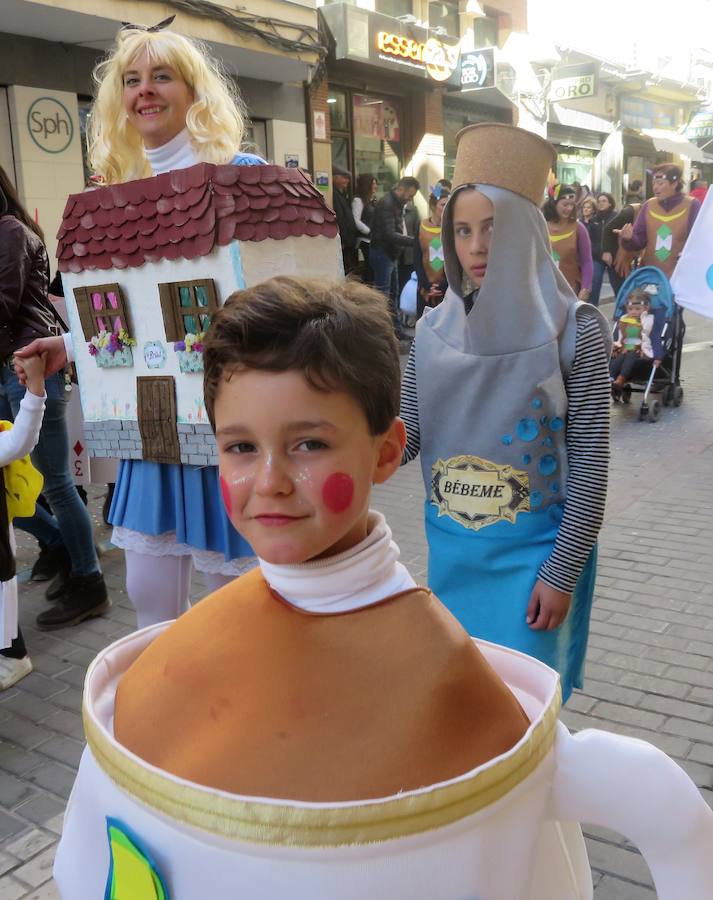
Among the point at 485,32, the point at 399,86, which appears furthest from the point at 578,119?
the point at 399,86

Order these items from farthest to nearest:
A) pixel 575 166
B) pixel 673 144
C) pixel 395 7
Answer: pixel 575 166
pixel 673 144
pixel 395 7

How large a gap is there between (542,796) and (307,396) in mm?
558

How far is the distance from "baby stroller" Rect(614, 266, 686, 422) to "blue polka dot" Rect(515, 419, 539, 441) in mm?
6141

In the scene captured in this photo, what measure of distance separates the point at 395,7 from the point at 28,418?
52.0 ft

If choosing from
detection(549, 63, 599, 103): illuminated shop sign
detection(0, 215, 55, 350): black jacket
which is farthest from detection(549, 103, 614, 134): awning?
detection(0, 215, 55, 350): black jacket

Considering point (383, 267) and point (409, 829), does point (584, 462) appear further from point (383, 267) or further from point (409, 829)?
point (383, 267)

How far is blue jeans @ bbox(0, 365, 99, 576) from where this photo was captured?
3.93 meters

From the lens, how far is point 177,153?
2.42m

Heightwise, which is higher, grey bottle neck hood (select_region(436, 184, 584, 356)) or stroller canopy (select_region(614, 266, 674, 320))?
grey bottle neck hood (select_region(436, 184, 584, 356))

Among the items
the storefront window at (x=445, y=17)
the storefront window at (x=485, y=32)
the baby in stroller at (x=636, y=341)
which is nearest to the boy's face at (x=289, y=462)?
the baby in stroller at (x=636, y=341)

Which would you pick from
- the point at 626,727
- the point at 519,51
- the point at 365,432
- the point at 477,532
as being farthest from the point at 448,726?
the point at 519,51

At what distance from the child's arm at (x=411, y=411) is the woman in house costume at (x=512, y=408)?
33mm

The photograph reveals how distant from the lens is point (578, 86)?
2173 cm

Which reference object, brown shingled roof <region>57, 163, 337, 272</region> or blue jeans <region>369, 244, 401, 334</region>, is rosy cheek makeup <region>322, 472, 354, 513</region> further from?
blue jeans <region>369, 244, 401, 334</region>
